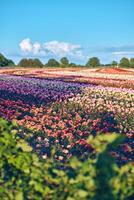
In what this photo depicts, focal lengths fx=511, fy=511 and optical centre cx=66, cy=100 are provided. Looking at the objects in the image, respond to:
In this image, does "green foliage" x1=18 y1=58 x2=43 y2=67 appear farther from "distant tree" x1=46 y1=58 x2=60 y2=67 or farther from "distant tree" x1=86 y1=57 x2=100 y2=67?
"distant tree" x1=86 y1=57 x2=100 y2=67

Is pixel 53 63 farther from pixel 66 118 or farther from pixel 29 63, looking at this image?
pixel 66 118

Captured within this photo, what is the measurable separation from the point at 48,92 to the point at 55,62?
87.7 meters

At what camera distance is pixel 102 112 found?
589 inches

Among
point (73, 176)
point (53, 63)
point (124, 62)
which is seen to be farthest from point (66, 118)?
point (53, 63)

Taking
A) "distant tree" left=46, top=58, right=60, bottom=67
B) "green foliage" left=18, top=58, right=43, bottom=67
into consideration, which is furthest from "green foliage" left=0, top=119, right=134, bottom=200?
"distant tree" left=46, top=58, right=60, bottom=67

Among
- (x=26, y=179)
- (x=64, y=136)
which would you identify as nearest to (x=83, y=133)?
(x=64, y=136)

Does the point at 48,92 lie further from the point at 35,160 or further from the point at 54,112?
the point at 35,160

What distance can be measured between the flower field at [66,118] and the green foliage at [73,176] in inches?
142

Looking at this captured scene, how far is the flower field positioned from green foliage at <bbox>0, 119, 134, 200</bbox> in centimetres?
361

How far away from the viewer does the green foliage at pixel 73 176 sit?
3498 mm

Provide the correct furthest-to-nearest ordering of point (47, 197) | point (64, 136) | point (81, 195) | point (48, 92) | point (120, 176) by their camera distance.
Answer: point (48, 92) < point (64, 136) < point (47, 197) < point (120, 176) < point (81, 195)

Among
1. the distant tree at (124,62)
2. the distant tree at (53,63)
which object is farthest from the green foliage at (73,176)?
the distant tree at (53,63)

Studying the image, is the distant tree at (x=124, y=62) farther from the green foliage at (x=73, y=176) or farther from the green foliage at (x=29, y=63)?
the green foliage at (x=73, y=176)

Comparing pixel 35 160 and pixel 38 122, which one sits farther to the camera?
pixel 38 122
